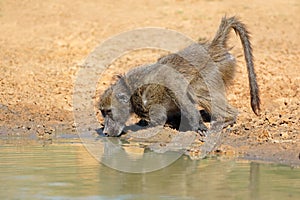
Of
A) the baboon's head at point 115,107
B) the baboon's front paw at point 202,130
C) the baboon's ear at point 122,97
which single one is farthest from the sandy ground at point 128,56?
the baboon's ear at point 122,97

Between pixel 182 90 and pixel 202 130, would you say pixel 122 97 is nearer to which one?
pixel 182 90

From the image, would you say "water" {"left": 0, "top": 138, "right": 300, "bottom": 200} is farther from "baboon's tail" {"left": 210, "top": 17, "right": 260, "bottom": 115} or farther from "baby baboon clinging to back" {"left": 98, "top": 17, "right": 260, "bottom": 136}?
"baboon's tail" {"left": 210, "top": 17, "right": 260, "bottom": 115}

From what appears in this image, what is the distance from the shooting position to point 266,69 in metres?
10.8

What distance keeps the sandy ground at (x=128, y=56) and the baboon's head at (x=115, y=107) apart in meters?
0.83

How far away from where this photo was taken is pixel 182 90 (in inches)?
308

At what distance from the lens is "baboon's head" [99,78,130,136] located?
310 inches

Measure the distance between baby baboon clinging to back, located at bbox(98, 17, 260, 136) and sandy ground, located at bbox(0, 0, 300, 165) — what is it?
1.18 ft

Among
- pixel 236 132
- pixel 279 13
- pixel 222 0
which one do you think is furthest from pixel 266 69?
pixel 222 0

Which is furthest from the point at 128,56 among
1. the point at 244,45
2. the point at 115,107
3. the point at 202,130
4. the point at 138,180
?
the point at 138,180

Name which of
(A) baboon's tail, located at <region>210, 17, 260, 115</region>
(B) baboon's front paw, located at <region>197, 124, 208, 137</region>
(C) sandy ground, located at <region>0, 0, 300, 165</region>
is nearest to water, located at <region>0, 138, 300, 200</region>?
(C) sandy ground, located at <region>0, 0, 300, 165</region>

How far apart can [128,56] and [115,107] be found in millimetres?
4099

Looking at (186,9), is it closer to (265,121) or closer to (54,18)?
(54,18)

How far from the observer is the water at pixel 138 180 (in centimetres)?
534

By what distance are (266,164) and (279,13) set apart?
8.78 meters
